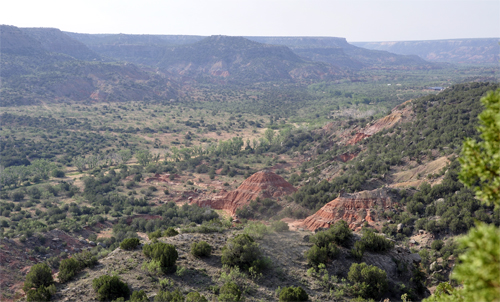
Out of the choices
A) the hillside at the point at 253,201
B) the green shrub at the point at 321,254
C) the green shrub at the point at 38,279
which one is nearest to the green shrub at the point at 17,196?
the hillside at the point at 253,201

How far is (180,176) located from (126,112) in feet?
251

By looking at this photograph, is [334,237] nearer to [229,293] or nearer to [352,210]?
[229,293]

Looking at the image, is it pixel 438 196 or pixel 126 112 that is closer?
pixel 438 196

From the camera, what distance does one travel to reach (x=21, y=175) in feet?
194

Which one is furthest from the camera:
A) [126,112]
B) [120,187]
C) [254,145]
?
[126,112]

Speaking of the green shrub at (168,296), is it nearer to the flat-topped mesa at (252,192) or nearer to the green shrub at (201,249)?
the green shrub at (201,249)

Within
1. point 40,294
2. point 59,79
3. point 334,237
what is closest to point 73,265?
point 40,294

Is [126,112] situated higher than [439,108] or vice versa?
[439,108]

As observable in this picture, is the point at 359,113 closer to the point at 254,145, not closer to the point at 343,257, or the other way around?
the point at 254,145

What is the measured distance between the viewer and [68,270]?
1925 cm

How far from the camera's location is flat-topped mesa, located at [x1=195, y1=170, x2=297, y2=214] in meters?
48.8

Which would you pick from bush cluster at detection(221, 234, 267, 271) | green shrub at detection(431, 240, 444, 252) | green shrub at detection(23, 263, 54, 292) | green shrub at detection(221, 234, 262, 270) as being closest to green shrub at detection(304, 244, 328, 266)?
bush cluster at detection(221, 234, 267, 271)

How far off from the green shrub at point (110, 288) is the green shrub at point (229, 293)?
5.04 meters

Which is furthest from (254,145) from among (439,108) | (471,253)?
(471,253)
